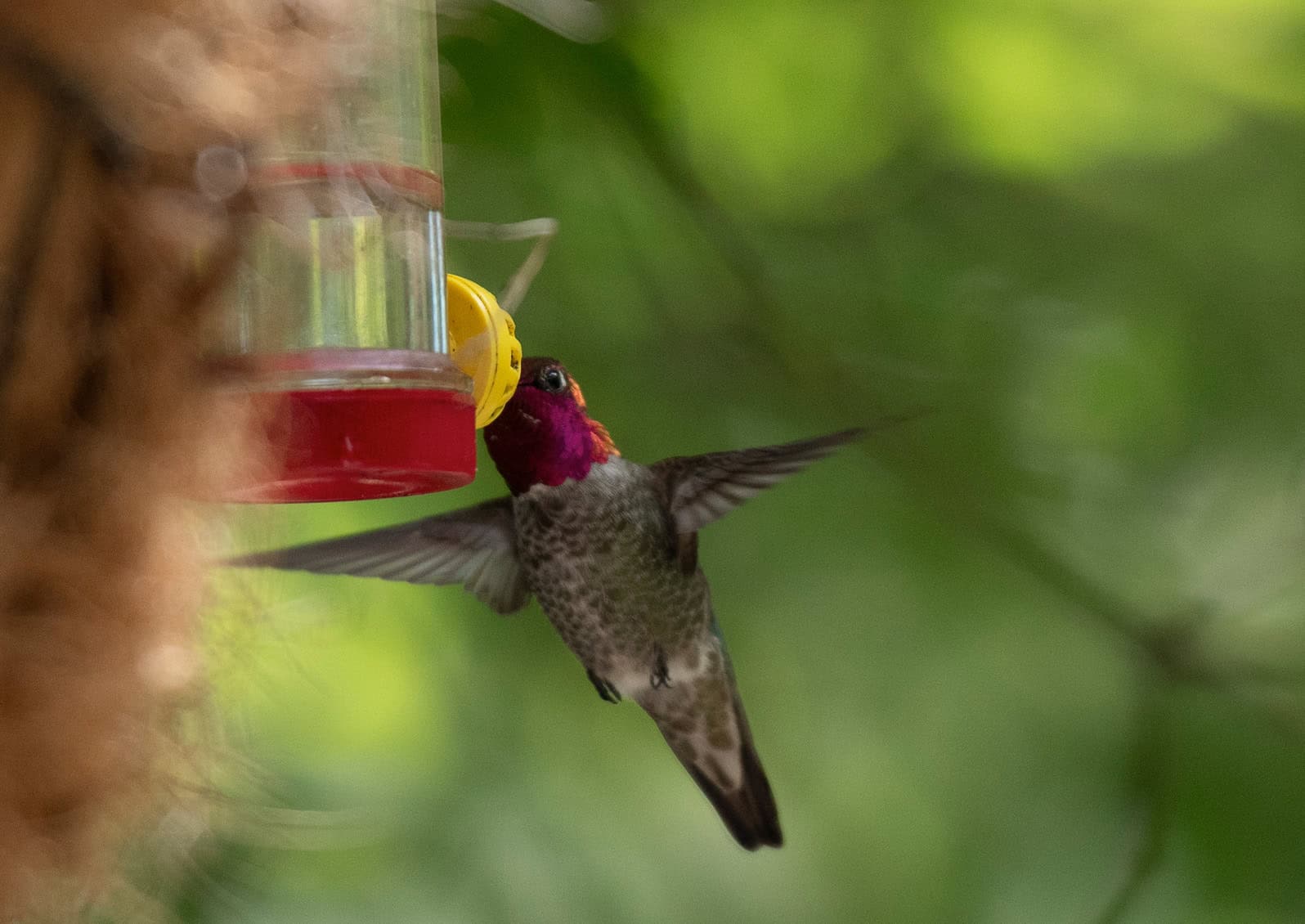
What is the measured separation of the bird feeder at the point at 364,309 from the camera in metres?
0.51

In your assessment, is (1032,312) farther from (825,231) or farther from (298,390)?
(298,390)

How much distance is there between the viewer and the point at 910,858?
1913 millimetres

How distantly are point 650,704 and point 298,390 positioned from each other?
1.04 meters

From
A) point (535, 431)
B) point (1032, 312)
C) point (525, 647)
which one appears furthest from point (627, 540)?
point (1032, 312)

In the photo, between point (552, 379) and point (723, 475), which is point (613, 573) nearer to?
point (723, 475)

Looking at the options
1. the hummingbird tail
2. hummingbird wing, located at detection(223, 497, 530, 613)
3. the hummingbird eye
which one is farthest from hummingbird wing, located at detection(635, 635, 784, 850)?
the hummingbird eye

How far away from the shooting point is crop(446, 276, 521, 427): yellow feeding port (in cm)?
72

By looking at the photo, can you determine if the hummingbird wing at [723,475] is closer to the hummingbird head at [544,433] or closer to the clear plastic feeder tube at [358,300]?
the hummingbird head at [544,433]

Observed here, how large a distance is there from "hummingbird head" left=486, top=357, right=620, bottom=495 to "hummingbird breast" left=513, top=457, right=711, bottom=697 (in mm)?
28

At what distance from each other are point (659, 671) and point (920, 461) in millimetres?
603

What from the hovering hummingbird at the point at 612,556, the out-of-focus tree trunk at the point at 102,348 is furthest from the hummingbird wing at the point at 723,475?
the out-of-focus tree trunk at the point at 102,348

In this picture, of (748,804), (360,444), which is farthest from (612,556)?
(360,444)

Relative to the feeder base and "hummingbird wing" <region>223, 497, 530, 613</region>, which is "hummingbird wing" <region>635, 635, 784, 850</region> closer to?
"hummingbird wing" <region>223, 497, 530, 613</region>

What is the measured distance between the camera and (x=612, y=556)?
135cm
